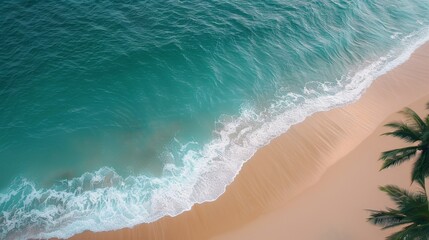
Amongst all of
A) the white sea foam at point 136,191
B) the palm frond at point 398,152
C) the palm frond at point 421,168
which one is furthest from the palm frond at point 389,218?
the white sea foam at point 136,191

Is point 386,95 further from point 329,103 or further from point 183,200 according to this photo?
point 183,200

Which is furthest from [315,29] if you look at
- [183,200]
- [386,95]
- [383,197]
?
[183,200]

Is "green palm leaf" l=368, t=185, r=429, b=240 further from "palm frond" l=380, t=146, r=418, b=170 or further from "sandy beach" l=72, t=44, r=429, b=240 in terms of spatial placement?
"sandy beach" l=72, t=44, r=429, b=240

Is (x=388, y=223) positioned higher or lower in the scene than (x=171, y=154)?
lower

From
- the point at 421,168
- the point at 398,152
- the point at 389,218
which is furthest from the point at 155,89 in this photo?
the point at 421,168

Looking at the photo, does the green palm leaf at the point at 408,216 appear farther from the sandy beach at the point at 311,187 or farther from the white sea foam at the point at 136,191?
the white sea foam at the point at 136,191
